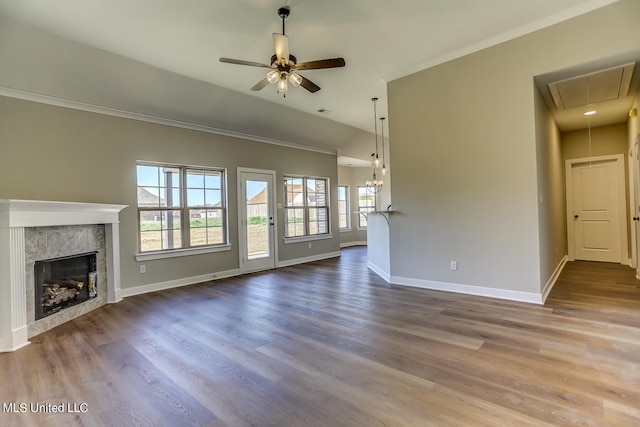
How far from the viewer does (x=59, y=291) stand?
3.54 metres

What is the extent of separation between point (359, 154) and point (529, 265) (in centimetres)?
557

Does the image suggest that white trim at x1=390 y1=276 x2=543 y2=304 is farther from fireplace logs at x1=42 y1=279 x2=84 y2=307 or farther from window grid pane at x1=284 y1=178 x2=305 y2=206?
fireplace logs at x1=42 y1=279 x2=84 y2=307

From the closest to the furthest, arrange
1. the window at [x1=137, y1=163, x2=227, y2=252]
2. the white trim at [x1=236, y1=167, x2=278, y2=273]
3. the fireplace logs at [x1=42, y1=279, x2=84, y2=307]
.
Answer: the fireplace logs at [x1=42, y1=279, x2=84, y2=307]
the window at [x1=137, y1=163, x2=227, y2=252]
the white trim at [x1=236, y1=167, x2=278, y2=273]

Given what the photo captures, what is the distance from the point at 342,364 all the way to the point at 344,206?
841 cm

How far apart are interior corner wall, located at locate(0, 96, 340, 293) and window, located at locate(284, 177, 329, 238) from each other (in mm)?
971

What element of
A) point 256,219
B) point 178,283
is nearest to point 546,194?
point 256,219

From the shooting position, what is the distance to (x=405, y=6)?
3.03 meters

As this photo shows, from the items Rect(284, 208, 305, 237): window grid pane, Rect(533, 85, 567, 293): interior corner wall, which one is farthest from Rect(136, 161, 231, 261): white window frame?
Rect(533, 85, 567, 293): interior corner wall

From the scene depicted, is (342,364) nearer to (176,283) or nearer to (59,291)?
(59,291)

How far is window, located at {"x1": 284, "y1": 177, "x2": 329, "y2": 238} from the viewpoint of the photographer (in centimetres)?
707

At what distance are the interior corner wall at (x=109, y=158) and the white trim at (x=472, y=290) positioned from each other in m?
3.25

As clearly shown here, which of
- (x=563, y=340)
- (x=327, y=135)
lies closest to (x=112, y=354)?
(x=563, y=340)

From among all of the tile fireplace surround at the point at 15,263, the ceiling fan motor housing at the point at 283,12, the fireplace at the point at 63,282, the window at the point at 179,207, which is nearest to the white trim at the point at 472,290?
the window at the point at 179,207

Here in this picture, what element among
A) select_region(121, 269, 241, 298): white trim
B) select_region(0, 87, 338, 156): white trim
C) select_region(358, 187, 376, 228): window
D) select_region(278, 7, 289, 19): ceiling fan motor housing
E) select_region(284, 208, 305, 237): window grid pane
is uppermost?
select_region(278, 7, 289, 19): ceiling fan motor housing
